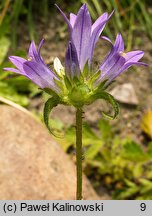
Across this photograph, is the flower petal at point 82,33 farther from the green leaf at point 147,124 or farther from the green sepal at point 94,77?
the green leaf at point 147,124

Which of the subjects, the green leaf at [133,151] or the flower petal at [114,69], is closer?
the flower petal at [114,69]

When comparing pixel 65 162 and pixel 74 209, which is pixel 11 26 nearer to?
pixel 65 162

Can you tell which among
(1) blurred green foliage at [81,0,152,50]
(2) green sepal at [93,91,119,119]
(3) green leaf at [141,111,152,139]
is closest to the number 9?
(2) green sepal at [93,91,119,119]

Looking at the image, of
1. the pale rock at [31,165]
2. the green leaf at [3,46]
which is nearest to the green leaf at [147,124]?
the pale rock at [31,165]

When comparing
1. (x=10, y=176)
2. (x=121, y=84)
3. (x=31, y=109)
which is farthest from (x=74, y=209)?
(x=121, y=84)

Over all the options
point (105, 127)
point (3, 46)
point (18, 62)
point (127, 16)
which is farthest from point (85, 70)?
point (127, 16)

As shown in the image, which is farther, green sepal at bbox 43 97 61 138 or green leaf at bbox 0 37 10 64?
green leaf at bbox 0 37 10 64

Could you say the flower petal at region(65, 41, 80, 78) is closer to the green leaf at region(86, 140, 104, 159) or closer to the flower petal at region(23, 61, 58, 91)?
the flower petal at region(23, 61, 58, 91)

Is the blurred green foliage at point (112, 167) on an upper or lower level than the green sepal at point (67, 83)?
upper
